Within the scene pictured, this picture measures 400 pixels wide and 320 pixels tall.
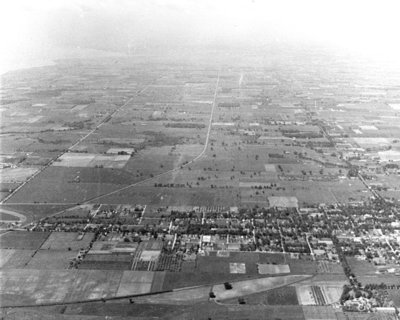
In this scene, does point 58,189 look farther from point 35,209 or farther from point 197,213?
point 197,213

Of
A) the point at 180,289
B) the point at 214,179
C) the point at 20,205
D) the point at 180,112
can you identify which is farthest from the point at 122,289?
the point at 180,112

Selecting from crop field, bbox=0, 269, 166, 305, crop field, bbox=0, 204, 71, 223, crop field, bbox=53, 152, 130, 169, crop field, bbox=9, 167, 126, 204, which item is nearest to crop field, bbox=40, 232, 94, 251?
crop field, bbox=0, 269, 166, 305

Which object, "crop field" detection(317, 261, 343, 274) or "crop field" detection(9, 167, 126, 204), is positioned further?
"crop field" detection(9, 167, 126, 204)

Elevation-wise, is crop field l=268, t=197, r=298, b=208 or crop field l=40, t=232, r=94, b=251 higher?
crop field l=268, t=197, r=298, b=208

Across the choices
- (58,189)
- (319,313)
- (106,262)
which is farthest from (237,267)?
(58,189)

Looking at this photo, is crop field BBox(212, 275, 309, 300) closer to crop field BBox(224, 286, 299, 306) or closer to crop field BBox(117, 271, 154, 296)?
crop field BBox(224, 286, 299, 306)

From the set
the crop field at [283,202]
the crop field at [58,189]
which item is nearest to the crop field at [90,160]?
the crop field at [58,189]
